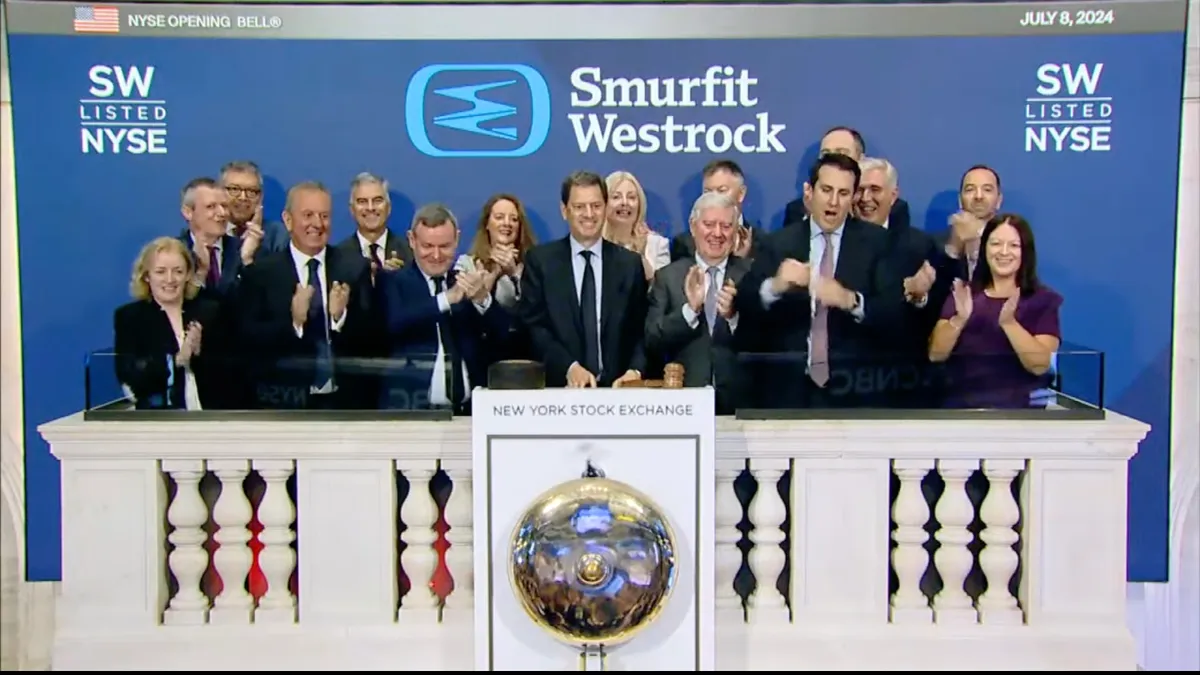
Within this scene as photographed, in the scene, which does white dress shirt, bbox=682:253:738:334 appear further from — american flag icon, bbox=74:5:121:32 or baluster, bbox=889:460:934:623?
american flag icon, bbox=74:5:121:32

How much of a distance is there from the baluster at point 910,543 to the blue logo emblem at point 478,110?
40.1 inches

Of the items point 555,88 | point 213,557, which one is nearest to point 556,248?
point 555,88

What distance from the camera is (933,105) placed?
1862 mm

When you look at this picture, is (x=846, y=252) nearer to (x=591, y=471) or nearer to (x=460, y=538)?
(x=591, y=471)

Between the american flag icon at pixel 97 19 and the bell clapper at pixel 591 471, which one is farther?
the american flag icon at pixel 97 19

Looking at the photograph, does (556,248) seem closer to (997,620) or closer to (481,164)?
(481,164)

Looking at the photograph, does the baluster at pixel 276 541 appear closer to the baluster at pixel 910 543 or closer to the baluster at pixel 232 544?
the baluster at pixel 232 544

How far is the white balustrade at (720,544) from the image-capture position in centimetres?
181

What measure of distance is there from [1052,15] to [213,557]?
207 cm

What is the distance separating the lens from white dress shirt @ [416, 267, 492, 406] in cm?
186

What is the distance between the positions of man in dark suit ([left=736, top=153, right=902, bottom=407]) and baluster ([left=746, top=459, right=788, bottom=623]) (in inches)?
8.3

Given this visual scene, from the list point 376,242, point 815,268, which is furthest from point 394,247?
point 815,268

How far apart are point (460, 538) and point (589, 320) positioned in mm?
521

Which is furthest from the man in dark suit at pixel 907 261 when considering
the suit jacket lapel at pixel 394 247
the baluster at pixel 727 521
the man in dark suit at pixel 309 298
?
the man in dark suit at pixel 309 298
